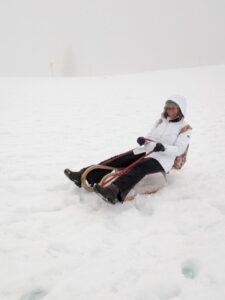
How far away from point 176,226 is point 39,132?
5.29 m

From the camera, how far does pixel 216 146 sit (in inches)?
263

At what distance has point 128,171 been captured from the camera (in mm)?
4016

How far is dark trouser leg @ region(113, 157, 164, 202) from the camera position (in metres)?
3.77

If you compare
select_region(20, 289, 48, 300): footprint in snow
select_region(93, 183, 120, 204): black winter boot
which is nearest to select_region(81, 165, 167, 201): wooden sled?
select_region(93, 183, 120, 204): black winter boot

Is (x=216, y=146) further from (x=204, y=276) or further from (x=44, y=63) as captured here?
(x=44, y=63)

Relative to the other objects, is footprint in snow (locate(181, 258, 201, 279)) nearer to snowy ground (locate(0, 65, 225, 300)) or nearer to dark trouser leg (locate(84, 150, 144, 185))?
snowy ground (locate(0, 65, 225, 300))

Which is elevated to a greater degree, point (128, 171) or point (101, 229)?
point (128, 171)

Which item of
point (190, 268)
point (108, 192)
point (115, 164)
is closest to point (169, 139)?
point (115, 164)

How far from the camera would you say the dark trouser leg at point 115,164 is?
4.32 meters

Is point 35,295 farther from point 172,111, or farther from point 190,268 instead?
point 172,111

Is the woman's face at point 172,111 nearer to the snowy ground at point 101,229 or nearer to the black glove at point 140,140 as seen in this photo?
the black glove at point 140,140

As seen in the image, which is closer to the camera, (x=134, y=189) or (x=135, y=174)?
(x=135, y=174)

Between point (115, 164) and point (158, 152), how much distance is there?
0.64m

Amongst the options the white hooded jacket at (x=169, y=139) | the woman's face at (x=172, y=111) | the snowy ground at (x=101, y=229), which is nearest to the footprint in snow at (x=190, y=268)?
the snowy ground at (x=101, y=229)
